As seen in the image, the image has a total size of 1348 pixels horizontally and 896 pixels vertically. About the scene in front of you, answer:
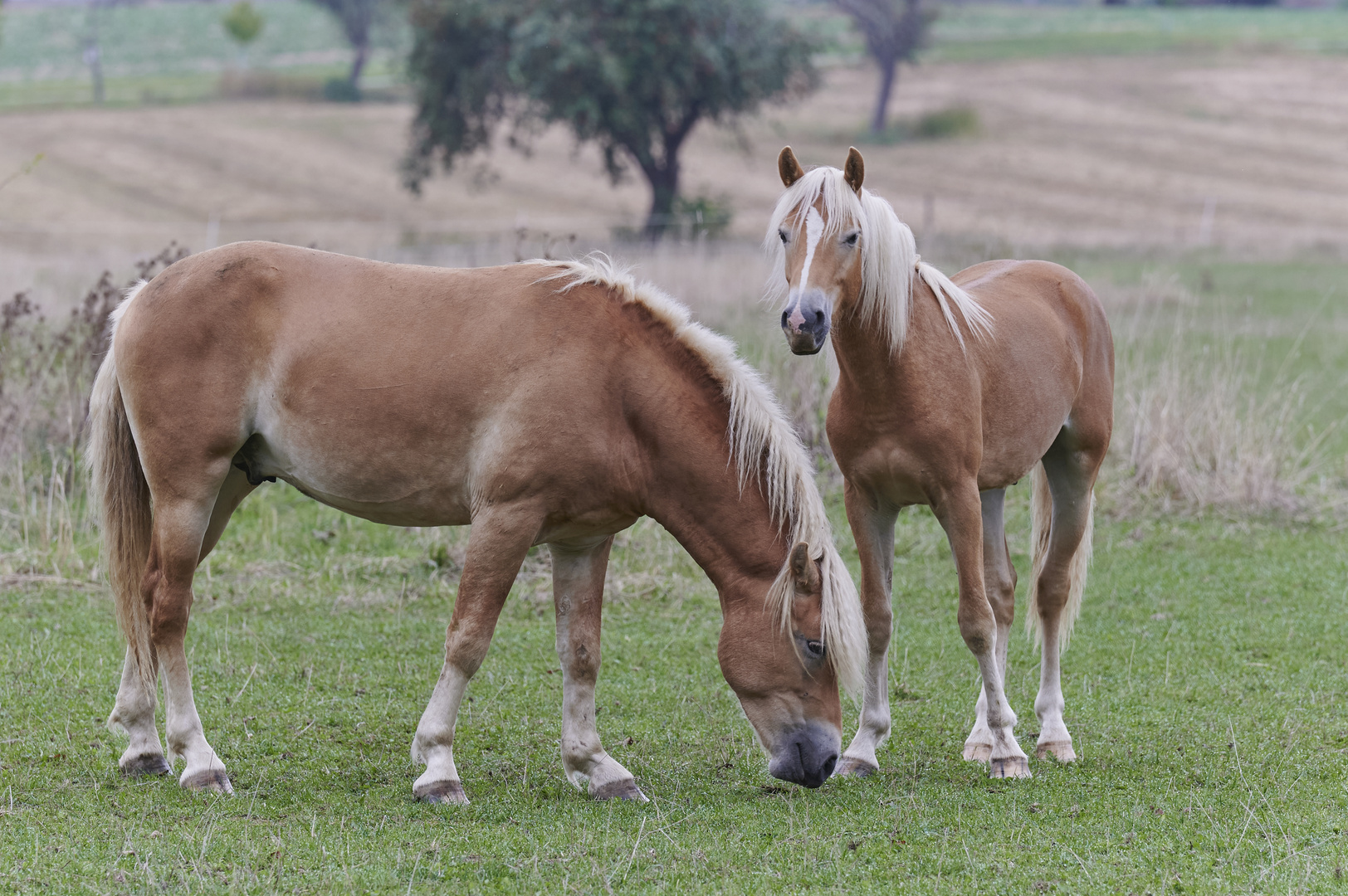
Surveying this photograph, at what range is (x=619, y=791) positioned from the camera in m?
4.60

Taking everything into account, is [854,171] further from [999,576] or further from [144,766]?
[144,766]

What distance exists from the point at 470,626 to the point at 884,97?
1756 inches

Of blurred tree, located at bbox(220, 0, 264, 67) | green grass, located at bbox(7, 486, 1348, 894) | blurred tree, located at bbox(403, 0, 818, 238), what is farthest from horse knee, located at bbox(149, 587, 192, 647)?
→ blurred tree, located at bbox(220, 0, 264, 67)

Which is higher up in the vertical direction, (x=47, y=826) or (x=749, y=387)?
(x=749, y=387)

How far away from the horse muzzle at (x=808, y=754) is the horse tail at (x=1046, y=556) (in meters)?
1.68

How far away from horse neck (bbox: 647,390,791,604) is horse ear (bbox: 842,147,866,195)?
951mm

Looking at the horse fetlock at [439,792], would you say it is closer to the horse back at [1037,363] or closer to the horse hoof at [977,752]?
the horse hoof at [977,752]

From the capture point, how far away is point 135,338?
4664mm

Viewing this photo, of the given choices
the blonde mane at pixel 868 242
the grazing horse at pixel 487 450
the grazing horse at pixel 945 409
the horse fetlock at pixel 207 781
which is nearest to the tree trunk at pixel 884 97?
the grazing horse at pixel 945 409

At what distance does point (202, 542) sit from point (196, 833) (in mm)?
1384

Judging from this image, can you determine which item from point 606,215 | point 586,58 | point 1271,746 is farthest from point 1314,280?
point 1271,746

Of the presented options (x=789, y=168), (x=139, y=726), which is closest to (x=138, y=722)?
(x=139, y=726)

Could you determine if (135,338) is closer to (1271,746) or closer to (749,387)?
(749,387)

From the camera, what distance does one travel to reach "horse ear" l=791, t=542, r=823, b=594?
4.22m
